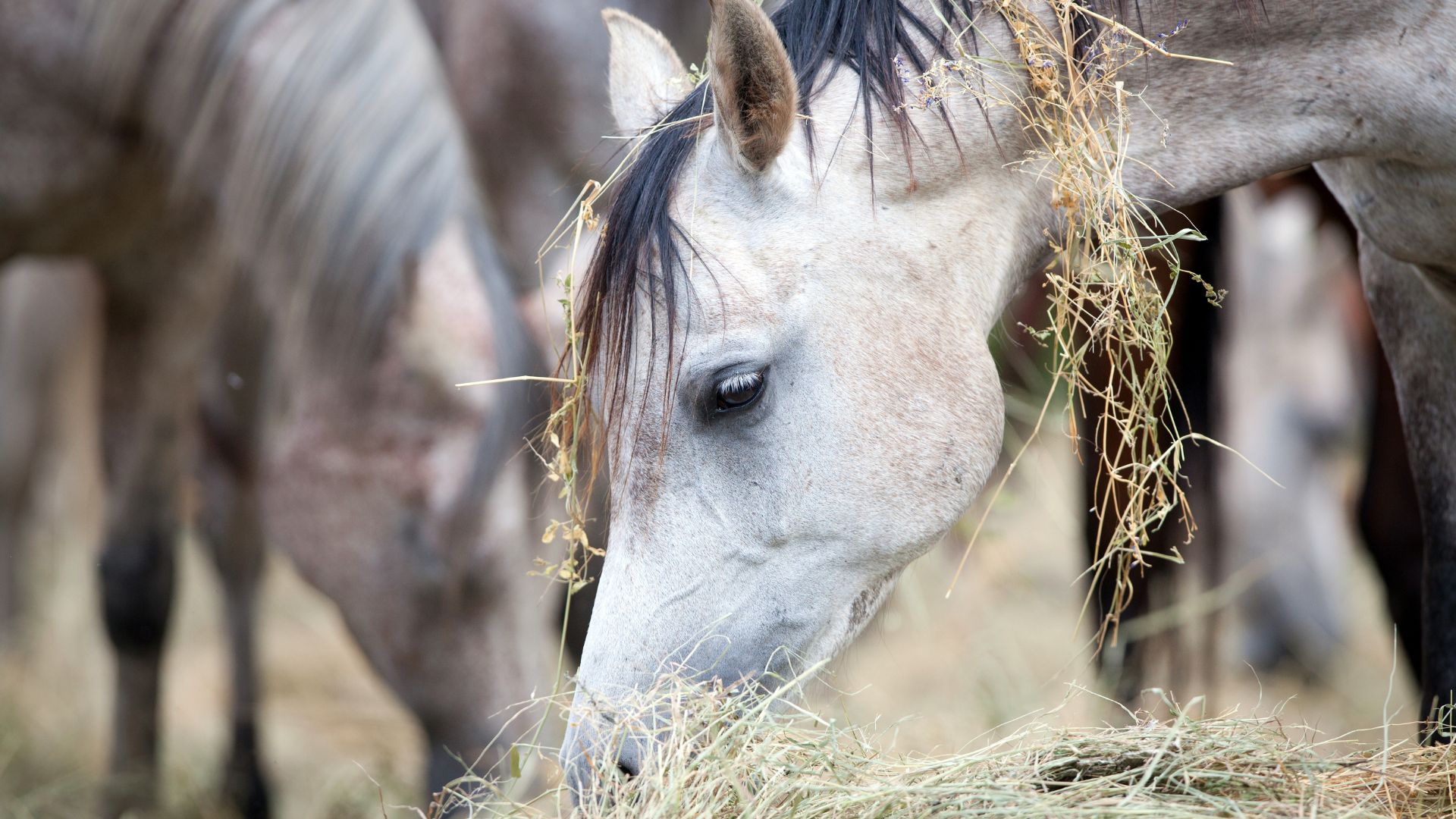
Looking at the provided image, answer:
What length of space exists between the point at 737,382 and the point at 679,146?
0.31 meters

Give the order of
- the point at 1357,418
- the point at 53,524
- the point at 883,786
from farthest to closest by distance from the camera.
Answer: the point at 53,524 < the point at 1357,418 < the point at 883,786

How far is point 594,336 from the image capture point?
1.46 meters

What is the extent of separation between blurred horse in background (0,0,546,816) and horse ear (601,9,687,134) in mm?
684

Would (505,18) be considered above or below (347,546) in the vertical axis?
above

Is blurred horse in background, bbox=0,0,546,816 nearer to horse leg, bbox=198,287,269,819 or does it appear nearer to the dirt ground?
the dirt ground

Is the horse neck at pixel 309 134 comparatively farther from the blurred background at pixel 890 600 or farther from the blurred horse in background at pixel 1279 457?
the blurred horse in background at pixel 1279 457

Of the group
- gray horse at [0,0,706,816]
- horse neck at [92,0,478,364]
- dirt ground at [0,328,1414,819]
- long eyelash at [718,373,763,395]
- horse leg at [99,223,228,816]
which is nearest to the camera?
long eyelash at [718,373,763,395]

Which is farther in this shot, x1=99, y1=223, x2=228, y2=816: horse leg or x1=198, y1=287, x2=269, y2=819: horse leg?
x1=198, y1=287, x2=269, y2=819: horse leg

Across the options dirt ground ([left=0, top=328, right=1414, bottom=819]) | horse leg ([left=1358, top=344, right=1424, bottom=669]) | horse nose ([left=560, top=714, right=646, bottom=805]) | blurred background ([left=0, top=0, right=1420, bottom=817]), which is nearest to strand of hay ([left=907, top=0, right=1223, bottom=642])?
blurred background ([left=0, top=0, right=1420, bottom=817])

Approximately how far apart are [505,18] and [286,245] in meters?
0.83

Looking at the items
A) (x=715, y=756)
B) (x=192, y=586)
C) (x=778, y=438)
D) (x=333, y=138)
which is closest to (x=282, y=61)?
(x=333, y=138)

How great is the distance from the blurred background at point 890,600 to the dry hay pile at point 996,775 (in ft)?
0.28

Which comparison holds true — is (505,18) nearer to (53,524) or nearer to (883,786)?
(883,786)

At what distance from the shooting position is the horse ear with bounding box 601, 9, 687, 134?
163cm
